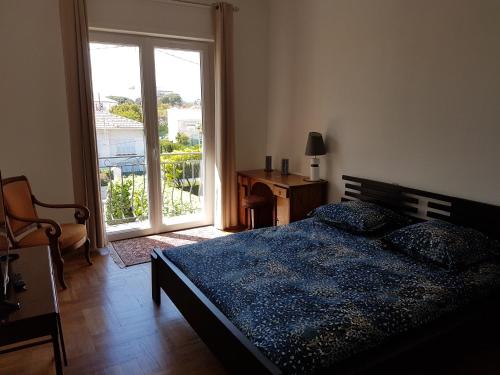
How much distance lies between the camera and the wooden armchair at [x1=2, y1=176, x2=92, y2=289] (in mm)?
2998

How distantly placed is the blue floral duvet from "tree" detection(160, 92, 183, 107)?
6.98 ft

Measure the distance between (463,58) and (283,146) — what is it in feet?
7.54

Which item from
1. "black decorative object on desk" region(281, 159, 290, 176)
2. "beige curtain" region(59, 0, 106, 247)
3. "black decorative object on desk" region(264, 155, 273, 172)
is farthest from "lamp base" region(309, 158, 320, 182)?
"beige curtain" region(59, 0, 106, 247)

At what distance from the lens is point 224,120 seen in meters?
4.39

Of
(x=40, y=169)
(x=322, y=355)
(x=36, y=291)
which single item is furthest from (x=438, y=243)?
(x=40, y=169)

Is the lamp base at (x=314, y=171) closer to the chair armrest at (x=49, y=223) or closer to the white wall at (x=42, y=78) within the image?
the white wall at (x=42, y=78)

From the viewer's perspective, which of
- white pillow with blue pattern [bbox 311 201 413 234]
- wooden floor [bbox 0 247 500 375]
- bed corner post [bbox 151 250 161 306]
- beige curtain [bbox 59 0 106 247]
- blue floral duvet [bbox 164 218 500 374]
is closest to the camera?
blue floral duvet [bbox 164 218 500 374]

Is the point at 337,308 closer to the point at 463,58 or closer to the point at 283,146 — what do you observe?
the point at 463,58

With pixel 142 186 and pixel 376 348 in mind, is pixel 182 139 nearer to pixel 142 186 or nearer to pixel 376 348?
pixel 142 186

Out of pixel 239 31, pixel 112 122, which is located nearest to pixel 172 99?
pixel 112 122

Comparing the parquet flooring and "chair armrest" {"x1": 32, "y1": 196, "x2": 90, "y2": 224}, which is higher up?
"chair armrest" {"x1": 32, "y1": 196, "x2": 90, "y2": 224}

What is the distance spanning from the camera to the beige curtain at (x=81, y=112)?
348 cm

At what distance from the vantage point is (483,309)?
2111mm

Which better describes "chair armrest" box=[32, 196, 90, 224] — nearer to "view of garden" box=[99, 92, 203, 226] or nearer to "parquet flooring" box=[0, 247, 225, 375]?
"parquet flooring" box=[0, 247, 225, 375]
